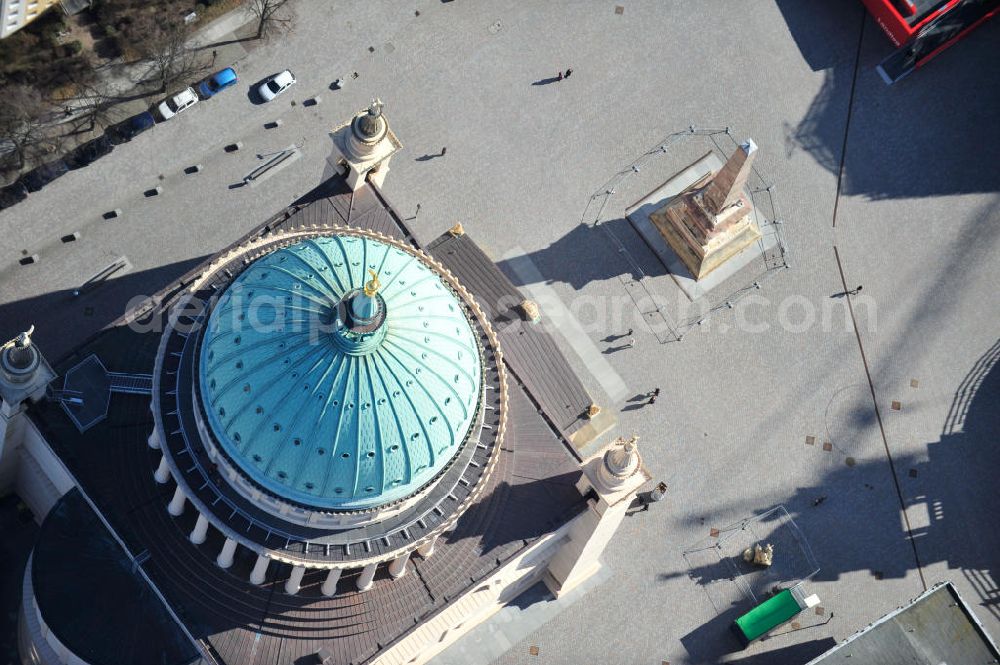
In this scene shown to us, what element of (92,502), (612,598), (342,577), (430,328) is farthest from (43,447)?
(612,598)

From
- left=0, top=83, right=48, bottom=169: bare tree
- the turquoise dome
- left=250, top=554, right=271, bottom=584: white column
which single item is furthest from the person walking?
left=0, top=83, right=48, bottom=169: bare tree

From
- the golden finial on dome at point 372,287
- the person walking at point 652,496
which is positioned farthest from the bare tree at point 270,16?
the person walking at point 652,496

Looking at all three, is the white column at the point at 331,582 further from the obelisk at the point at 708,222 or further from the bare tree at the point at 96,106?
the bare tree at the point at 96,106

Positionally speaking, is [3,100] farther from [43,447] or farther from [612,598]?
[612,598]

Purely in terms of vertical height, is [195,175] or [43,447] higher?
[195,175]

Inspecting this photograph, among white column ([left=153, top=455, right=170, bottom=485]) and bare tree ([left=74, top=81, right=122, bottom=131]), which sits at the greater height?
bare tree ([left=74, top=81, right=122, bottom=131])

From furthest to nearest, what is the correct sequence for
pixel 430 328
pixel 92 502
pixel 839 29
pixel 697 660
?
pixel 839 29 → pixel 697 660 → pixel 92 502 → pixel 430 328

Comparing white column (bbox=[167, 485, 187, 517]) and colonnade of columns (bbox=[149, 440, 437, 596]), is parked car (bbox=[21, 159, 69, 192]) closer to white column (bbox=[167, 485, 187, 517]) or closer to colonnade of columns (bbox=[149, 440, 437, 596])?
colonnade of columns (bbox=[149, 440, 437, 596])
